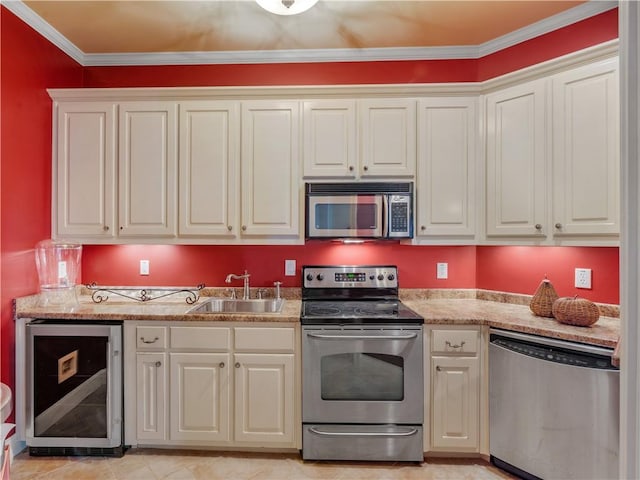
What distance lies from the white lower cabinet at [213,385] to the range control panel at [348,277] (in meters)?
0.61

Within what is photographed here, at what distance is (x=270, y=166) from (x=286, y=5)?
0.99 meters

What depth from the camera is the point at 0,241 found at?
221 cm

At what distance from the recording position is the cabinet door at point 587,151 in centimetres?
198

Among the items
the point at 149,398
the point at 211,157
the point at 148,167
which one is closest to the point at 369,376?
the point at 149,398

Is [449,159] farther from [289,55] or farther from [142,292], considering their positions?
[142,292]

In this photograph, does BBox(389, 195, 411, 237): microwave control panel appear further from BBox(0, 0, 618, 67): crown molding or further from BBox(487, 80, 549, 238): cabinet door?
BBox(0, 0, 618, 67): crown molding

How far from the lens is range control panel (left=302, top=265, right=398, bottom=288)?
9.06ft

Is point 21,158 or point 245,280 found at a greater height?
point 21,158

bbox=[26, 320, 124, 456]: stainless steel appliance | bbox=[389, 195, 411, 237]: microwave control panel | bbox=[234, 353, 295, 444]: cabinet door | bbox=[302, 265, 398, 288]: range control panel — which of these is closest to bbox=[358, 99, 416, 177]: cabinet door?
bbox=[389, 195, 411, 237]: microwave control panel

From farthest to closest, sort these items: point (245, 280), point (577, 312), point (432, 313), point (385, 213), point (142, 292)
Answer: point (245, 280) < point (142, 292) < point (385, 213) < point (432, 313) < point (577, 312)

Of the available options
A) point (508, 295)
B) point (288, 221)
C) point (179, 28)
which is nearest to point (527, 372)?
point (508, 295)

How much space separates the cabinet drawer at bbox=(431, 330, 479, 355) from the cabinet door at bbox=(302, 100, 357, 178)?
1.22m

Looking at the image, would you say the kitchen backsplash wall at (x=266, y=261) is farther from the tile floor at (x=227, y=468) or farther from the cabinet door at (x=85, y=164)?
the tile floor at (x=227, y=468)

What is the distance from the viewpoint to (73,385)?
222cm
